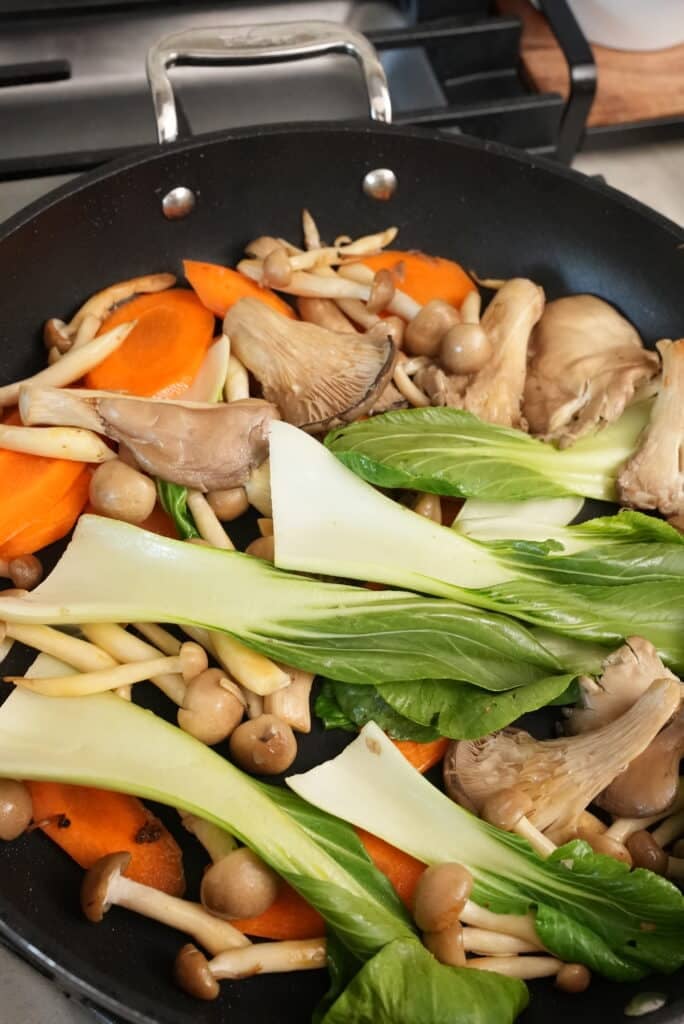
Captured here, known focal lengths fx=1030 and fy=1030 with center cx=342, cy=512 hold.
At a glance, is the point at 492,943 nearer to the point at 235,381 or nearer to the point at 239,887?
the point at 239,887

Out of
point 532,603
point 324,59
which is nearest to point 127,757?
point 532,603

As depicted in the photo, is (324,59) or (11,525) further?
(324,59)

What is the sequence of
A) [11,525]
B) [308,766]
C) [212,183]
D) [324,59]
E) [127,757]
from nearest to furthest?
1. [127,757]
2. [308,766]
3. [11,525]
4. [212,183]
5. [324,59]

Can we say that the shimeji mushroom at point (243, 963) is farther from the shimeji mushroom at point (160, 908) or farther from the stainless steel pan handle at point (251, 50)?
the stainless steel pan handle at point (251, 50)

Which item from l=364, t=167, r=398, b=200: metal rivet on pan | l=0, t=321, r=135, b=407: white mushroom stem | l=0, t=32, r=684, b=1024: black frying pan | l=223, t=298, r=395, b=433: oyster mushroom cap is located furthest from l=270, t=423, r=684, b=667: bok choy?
l=364, t=167, r=398, b=200: metal rivet on pan

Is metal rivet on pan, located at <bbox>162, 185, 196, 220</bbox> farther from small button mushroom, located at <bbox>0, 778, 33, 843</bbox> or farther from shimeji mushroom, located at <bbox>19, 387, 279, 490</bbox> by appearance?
small button mushroom, located at <bbox>0, 778, 33, 843</bbox>

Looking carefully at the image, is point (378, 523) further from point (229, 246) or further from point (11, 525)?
point (229, 246)
